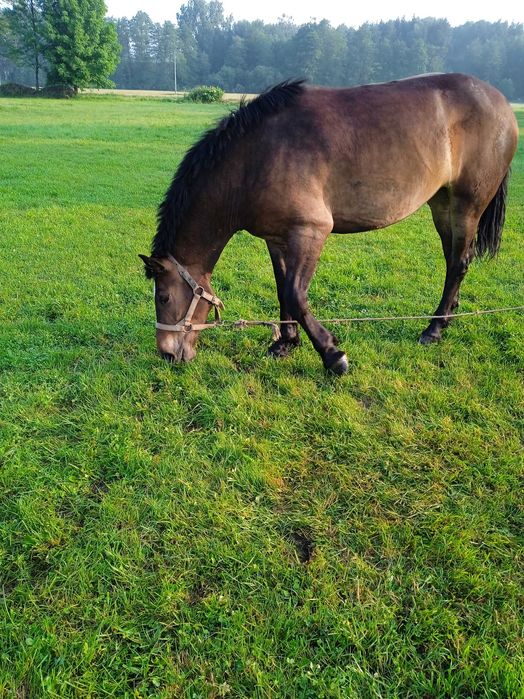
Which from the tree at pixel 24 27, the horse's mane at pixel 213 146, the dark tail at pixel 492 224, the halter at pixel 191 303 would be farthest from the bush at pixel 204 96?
the halter at pixel 191 303

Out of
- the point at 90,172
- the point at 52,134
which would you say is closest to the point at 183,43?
the point at 52,134

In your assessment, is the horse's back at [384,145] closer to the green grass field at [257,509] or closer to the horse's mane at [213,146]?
the horse's mane at [213,146]

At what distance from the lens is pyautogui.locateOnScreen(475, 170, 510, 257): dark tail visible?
4.35m

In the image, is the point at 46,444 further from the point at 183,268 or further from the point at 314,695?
the point at 314,695

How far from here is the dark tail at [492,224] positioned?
4352mm

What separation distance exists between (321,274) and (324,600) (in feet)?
14.2

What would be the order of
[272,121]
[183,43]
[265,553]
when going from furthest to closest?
[183,43]
[272,121]
[265,553]

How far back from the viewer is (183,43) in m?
102

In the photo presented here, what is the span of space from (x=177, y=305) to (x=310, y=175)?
1.37 m

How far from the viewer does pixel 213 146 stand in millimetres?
3260

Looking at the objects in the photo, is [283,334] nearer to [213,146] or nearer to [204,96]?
[213,146]

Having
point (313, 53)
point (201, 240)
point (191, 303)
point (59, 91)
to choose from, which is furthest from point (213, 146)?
point (313, 53)

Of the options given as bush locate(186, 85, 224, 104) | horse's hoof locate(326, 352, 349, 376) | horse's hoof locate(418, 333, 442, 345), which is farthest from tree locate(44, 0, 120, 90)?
horse's hoof locate(326, 352, 349, 376)

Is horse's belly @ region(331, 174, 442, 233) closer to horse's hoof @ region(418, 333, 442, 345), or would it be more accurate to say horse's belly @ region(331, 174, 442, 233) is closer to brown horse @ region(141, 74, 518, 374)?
brown horse @ region(141, 74, 518, 374)
